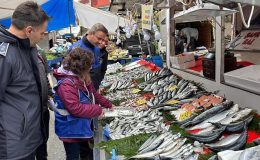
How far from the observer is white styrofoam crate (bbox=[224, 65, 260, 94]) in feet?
13.4

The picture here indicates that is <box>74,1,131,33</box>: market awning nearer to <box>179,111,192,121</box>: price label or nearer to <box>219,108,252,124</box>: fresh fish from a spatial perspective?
<box>179,111,192,121</box>: price label

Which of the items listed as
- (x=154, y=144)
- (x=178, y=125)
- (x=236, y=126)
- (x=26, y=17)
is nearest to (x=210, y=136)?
(x=236, y=126)

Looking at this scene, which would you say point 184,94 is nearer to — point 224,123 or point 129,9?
point 224,123

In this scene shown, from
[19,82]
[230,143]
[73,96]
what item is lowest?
[230,143]

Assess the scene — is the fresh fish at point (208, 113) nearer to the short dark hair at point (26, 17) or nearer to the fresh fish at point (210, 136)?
the fresh fish at point (210, 136)

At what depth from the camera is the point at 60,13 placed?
9.83 metres

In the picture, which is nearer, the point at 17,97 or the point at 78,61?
the point at 17,97

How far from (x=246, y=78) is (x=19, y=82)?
2.94 m

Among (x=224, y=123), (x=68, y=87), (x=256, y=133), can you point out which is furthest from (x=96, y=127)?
(x=256, y=133)

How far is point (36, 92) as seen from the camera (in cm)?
275

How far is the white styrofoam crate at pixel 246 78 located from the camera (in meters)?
4.09

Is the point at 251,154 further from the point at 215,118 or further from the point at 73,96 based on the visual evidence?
the point at 73,96

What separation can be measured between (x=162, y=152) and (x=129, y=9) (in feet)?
23.5

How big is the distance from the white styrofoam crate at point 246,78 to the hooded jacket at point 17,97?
2716 millimetres
